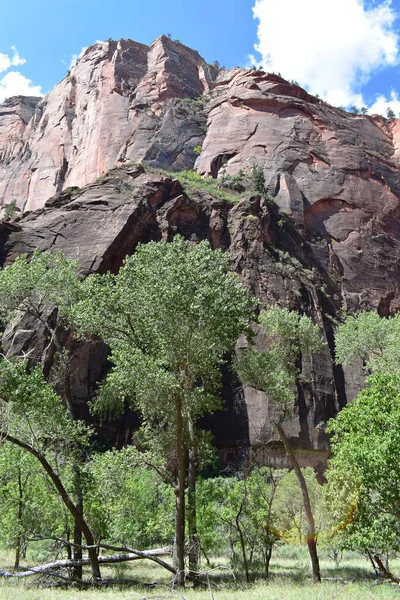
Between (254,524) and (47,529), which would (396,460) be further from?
(47,529)

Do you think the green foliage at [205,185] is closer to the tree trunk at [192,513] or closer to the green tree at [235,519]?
the green tree at [235,519]

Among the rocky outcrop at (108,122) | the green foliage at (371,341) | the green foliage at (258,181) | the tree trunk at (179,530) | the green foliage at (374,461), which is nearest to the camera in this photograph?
the green foliage at (374,461)

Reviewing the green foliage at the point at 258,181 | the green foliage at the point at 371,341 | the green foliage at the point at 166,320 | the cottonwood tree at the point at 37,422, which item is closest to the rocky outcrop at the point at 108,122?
the green foliage at the point at 258,181

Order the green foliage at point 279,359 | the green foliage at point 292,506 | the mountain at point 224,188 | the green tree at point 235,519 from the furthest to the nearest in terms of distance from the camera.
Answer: the mountain at point 224,188 < the green foliage at point 292,506 < the green tree at point 235,519 < the green foliage at point 279,359

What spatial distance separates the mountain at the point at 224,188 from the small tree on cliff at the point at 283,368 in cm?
966

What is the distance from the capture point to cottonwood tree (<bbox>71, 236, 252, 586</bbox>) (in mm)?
15320

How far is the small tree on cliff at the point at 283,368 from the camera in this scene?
18438 millimetres

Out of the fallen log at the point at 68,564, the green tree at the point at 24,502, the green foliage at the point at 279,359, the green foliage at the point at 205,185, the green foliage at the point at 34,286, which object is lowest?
the fallen log at the point at 68,564

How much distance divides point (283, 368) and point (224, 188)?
4437 centimetres

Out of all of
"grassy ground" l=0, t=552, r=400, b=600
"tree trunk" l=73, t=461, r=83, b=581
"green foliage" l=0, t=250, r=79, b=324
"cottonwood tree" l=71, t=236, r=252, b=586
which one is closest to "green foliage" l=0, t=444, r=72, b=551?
"tree trunk" l=73, t=461, r=83, b=581

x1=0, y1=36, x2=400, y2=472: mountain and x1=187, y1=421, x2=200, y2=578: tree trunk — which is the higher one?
→ x1=0, y1=36, x2=400, y2=472: mountain

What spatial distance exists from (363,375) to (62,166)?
61.3m

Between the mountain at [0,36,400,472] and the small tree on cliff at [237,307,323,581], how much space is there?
9664 mm

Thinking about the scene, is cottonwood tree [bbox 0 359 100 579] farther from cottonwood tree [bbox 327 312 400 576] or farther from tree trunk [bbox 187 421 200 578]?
cottonwood tree [bbox 327 312 400 576]
